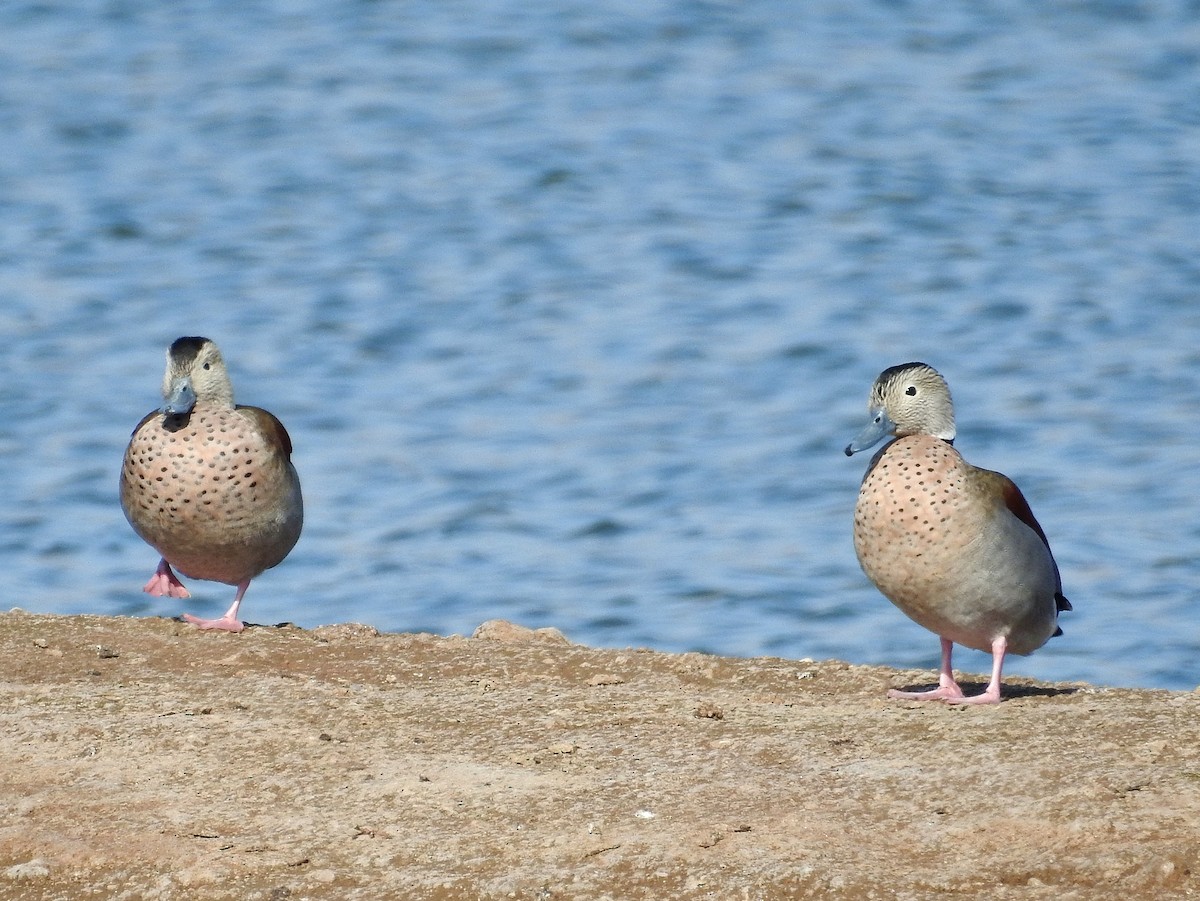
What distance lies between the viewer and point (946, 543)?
632 cm

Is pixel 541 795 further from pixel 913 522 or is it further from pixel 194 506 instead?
pixel 194 506

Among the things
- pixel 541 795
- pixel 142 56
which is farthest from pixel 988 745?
pixel 142 56

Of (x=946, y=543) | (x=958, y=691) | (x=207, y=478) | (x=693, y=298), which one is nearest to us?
(x=946, y=543)

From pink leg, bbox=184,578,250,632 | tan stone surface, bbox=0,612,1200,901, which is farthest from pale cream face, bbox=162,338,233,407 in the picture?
tan stone surface, bbox=0,612,1200,901

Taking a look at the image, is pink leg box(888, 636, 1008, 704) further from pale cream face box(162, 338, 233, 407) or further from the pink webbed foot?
pale cream face box(162, 338, 233, 407)

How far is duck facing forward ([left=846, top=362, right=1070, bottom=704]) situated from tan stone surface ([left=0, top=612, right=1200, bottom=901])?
25 cm

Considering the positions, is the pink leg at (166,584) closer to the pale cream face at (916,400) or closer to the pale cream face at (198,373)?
the pale cream face at (198,373)

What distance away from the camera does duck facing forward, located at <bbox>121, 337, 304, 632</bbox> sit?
7.31 meters

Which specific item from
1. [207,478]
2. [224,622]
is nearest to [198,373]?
[207,478]

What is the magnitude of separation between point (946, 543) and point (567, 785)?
150cm

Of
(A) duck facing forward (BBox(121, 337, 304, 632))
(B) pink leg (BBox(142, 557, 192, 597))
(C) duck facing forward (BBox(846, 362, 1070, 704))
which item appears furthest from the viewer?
(B) pink leg (BBox(142, 557, 192, 597))

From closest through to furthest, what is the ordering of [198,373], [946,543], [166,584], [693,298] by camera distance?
[946,543] → [198,373] → [166,584] → [693,298]

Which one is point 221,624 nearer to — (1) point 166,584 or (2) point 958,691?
(1) point 166,584

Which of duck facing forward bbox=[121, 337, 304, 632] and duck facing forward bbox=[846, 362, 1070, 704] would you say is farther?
duck facing forward bbox=[121, 337, 304, 632]
